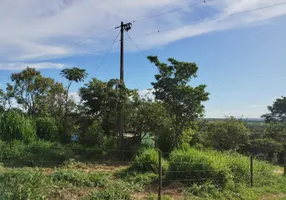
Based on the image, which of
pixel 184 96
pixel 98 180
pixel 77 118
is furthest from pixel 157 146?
pixel 98 180

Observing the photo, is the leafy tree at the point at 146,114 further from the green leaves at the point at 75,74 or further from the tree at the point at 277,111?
the tree at the point at 277,111

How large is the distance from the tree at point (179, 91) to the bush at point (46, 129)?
4.83 metres

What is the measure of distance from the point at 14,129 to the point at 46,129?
1516 millimetres

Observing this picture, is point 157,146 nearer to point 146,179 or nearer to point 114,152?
point 114,152

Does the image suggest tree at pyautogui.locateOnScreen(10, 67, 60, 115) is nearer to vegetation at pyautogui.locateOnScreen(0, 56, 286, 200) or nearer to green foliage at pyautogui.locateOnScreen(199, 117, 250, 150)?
vegetation at pyautogui.locateOnScreen(0, 56, 286, 200)

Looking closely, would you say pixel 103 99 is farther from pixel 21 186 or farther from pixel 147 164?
pixel 21 186

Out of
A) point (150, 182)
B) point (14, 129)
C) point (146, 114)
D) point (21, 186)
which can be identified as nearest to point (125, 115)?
point (146, 114)

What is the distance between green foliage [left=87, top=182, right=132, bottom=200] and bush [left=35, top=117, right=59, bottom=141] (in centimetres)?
773

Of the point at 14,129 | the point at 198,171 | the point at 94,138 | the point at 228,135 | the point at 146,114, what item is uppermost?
the point at 146,114

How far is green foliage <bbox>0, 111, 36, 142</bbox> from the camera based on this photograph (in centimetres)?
1221

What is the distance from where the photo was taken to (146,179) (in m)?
7.83

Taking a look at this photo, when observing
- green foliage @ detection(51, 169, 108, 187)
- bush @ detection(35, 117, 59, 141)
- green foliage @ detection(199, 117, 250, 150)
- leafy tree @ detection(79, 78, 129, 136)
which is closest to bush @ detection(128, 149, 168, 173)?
green foliage @ detection(51, 169, 108, 187)

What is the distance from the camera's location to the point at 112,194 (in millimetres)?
6172

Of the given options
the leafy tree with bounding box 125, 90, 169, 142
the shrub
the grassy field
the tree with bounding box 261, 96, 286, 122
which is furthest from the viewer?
the tree with bounding box 261, 96, 286, 122
